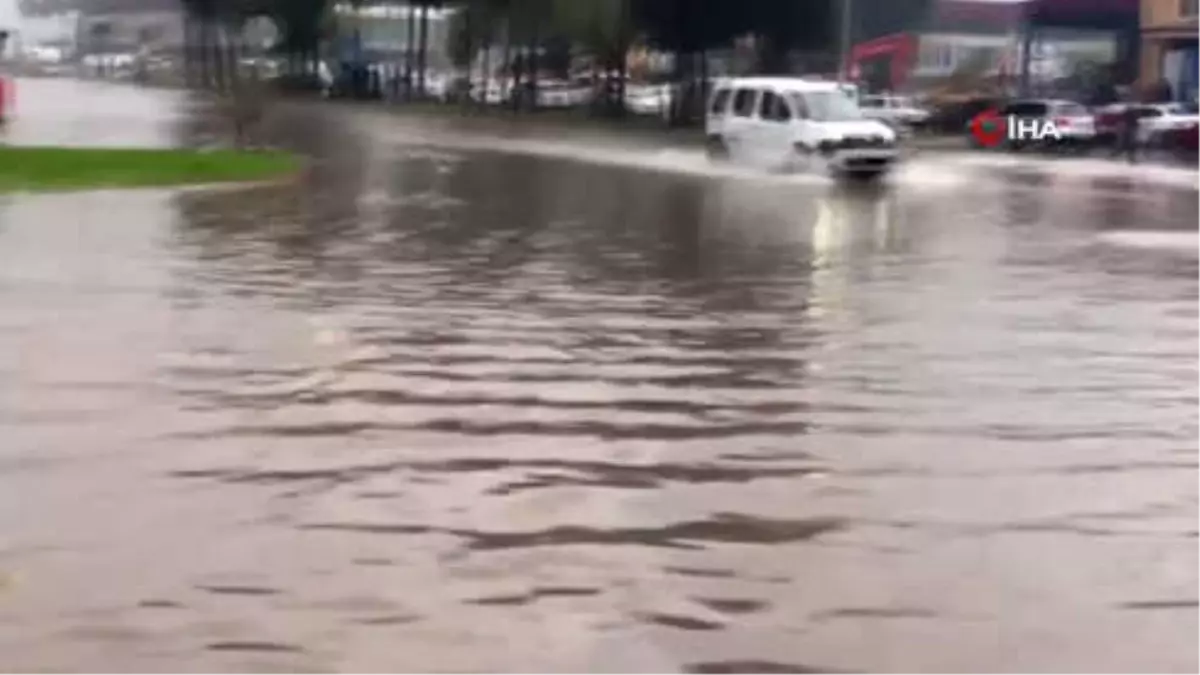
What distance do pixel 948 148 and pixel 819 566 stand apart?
48680 millimetres

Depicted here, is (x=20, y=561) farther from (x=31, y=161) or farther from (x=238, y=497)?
(x=31, y=161)

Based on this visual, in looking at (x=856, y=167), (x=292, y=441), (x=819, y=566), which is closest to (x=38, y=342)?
(x=292, y=441)

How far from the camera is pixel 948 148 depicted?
184ft

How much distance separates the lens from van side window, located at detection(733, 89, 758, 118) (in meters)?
38.0

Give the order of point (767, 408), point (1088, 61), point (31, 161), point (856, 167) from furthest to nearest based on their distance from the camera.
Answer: point (1088, 61) → point (856, 167) → point (31, 161) → point (767, 408)

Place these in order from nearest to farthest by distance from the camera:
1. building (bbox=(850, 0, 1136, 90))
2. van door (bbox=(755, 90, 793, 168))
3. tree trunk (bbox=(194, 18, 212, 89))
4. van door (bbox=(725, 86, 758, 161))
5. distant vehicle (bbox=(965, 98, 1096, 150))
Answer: van door (bbox=(755, 90, 793, 168)) < van door (bbox=(725, 86, 758, 161)) < distant vehicle (bbox=(965, 98, 1096, 150)) < building (bbox=(850, 0, 1136, 90)) < tree trunk (bbox=(194, 18, 212, 89))

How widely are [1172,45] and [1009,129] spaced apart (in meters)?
17.4

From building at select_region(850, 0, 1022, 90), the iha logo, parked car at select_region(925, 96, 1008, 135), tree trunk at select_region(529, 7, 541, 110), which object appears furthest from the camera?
building at select_region(850, 0, 1022, 90)

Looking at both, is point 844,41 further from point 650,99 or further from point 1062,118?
point 650,99

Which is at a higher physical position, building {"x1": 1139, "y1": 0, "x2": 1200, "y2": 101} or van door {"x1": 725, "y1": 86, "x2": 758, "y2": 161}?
building {"x1": 1139, "y1": 0, "x2": 1200, "y2": 101}

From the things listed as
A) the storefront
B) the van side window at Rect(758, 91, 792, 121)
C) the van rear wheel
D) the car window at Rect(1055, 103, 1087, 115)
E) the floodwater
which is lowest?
the floodwater

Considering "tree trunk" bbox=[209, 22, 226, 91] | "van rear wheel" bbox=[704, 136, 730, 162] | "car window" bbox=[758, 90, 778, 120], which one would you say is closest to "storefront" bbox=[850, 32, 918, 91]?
"tree trunk" bbox=[209, 22, 226, 91]

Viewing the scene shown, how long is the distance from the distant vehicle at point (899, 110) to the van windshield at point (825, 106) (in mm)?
20521

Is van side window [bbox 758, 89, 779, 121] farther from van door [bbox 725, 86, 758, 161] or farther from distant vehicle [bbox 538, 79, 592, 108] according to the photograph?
distant vehicle [bbox 538, 79, 592, 108]
